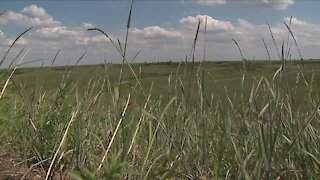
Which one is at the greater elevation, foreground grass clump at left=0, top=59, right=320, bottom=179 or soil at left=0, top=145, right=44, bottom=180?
foreground grass clump at left=0, top=59, right=320, bottom=179

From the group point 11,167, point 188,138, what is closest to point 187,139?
point 188,138

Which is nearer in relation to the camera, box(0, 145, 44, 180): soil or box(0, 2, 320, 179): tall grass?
box(0, 2, 320, 179): tall grass

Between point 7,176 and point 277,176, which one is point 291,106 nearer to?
point 277,176

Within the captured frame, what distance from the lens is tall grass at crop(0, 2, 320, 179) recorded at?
2062 mm

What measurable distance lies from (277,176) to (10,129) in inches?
85.2

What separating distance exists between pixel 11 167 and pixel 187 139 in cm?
116

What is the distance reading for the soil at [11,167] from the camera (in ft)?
8.49

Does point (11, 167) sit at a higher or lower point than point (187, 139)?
lower

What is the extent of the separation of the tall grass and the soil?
56mm

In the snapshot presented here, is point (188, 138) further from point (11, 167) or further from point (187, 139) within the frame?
point (11, 167)

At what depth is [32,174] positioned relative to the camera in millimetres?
2662

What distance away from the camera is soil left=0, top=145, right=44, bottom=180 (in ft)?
8.49

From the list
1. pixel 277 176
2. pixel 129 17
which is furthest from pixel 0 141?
pixel 277 176

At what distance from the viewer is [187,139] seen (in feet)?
9.62
